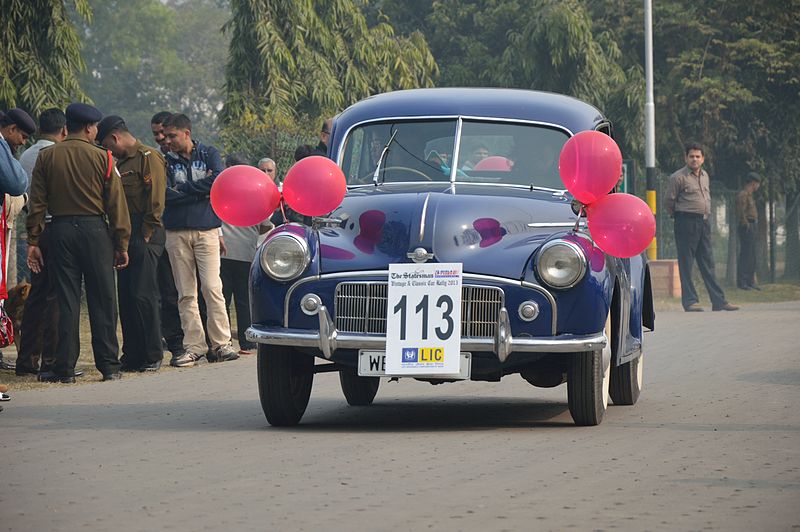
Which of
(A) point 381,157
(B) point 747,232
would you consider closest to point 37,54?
(B) point 747,232

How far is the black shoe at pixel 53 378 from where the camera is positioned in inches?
504

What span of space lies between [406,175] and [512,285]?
170 cm

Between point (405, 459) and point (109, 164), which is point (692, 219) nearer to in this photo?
point (109, 164)

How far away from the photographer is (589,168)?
9602 millimetres

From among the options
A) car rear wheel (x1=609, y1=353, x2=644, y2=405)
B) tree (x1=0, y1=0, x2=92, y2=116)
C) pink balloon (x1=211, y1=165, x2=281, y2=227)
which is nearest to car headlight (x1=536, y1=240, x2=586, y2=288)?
pink balloon (x1=211, y1=165, x2=281, y2=227)

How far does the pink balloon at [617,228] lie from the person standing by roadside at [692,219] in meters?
13.4

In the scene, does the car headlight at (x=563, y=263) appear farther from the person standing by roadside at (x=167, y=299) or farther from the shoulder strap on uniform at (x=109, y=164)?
the person standing by roadside at (x=167, y=299)

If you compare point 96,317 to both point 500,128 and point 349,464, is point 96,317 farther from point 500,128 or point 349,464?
point 349,464

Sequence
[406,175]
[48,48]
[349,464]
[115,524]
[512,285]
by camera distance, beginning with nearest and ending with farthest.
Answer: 1. [115,524]
2. [349,464]
3. [512,285]
4. [406,175]
5. [48,48]

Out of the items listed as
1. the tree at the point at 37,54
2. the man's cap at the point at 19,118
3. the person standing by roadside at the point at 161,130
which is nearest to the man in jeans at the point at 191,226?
the person standing by roadside at the point at 161,130

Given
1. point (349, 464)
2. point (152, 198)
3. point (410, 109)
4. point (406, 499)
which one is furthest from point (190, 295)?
point (406, 499)

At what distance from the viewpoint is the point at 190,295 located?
14.4m

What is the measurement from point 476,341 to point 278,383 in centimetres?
129

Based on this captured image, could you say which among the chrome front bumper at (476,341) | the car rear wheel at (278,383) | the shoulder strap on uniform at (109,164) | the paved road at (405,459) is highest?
the shoulder strap on uniform at (109,164)
